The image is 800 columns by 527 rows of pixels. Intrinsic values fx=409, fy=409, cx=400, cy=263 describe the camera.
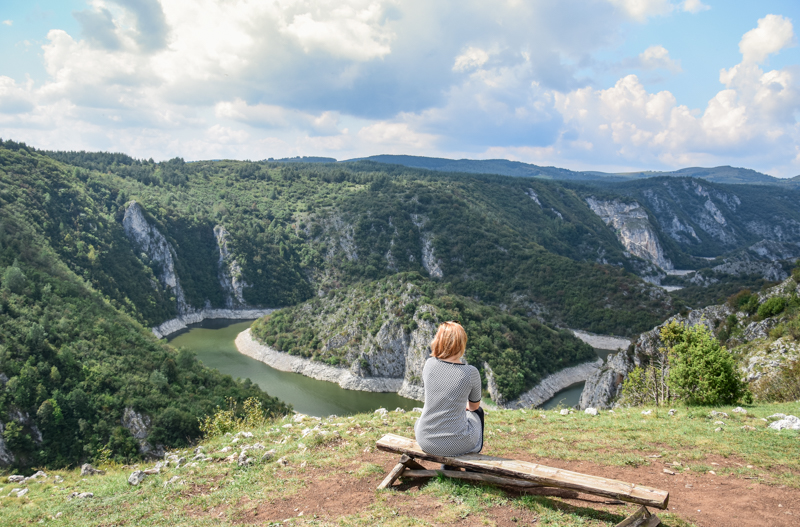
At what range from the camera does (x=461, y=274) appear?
87438 mm

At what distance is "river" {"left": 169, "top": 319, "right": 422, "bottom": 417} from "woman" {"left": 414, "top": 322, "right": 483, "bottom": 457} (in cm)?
3513

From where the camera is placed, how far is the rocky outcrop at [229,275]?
311ft

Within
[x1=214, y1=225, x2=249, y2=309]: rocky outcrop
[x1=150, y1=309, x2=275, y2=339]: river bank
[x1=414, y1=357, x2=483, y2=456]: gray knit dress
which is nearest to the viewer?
[x1=414, y1=357, x2=483, y2=456]: gray knit dress

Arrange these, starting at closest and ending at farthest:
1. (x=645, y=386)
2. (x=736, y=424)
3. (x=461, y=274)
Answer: (x=736, y=424)
(x=645, y=386)
(x=461, y=274)

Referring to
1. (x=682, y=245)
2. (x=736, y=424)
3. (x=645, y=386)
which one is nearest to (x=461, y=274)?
(x=645, y=386)

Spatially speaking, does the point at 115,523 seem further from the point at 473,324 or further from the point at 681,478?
the point at 473,324

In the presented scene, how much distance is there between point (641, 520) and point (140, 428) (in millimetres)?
30521

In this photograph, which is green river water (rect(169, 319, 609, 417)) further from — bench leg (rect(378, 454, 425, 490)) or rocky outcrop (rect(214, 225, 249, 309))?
bench leg (rect(378, 454, 425, 490))

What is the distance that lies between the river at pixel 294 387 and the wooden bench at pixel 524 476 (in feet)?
113

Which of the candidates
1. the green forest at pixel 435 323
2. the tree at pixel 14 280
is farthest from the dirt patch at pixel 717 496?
the tree at pixel 14 280

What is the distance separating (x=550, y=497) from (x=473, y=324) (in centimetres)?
4151

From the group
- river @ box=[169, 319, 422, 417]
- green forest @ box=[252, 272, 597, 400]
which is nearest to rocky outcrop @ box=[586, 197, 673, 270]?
green forest @ box=[252, 272, 597, 400]

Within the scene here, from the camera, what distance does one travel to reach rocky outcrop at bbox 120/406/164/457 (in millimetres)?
25609

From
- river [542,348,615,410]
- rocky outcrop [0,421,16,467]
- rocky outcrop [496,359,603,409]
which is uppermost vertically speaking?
rocky outcrop [0,421,16,467]
